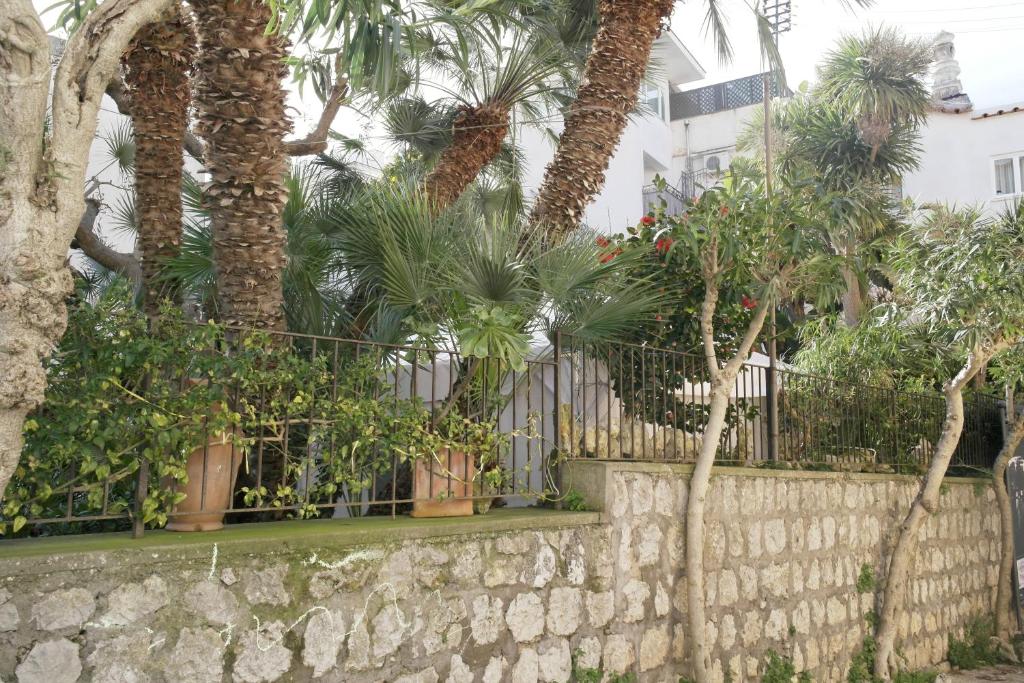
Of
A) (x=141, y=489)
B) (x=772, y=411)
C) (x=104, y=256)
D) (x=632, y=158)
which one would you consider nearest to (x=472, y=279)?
(x=141, y=489)

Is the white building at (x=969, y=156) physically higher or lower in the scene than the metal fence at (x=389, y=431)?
higher

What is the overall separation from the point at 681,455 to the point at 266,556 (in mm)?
3736

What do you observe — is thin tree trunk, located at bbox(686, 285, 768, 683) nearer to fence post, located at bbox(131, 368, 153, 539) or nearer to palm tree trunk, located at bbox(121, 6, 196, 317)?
fence post, located at bbox(131, 368, 153, 539)

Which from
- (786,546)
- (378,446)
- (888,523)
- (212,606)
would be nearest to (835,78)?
(888,523)

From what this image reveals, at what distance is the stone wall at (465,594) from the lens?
10.7 feet

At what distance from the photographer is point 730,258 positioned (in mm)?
6012

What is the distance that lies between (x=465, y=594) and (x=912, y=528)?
5659 millimetres

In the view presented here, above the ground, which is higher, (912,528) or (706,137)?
(706,137)

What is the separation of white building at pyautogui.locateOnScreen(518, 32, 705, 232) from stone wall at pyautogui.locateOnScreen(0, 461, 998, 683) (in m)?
10.1

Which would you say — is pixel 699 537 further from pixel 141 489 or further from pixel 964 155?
pixel 964 155

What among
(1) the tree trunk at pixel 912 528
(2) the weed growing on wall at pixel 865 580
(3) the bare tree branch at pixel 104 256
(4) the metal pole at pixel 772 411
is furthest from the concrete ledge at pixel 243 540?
(3) the bare tree branch at pixel 104 256

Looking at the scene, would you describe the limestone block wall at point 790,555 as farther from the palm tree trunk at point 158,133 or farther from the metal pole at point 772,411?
the palm tree trunk at point 158,133

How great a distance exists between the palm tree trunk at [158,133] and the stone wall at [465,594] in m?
2.76

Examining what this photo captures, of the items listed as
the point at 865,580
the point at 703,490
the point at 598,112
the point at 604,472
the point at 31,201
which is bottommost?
the point at 865,580
